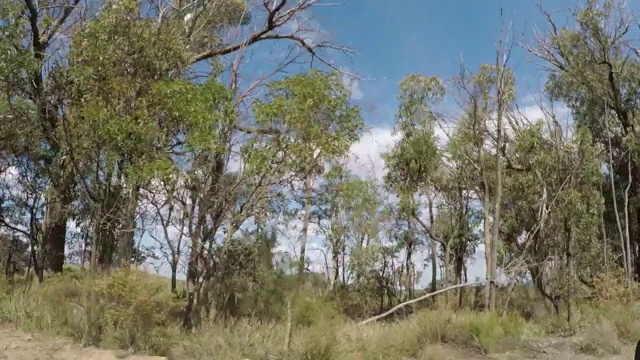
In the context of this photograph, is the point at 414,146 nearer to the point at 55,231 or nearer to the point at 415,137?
the point at 415,137

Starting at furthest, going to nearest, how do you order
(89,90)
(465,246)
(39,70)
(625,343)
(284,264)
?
(465,246) < (284,264) < (625,343) < (39,70) < (89,90)

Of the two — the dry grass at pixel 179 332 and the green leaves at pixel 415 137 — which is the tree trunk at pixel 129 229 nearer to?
the dry grass at pixel 179 332

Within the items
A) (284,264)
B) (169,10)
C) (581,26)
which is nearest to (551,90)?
(581,26)

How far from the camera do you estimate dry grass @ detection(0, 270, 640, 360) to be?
9047mm

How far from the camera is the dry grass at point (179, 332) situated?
905 centimetres

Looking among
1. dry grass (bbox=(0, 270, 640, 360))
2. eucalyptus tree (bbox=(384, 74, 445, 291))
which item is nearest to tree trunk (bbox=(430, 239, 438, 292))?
eucalyptus tree (bbox=(384, 74, 445, 291))

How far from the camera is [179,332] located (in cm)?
1009

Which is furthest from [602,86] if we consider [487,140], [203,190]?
[203,190]

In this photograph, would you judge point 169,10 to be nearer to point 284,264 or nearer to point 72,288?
point 72,288

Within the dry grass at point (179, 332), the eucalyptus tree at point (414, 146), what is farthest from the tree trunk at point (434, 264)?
the dry grass at point (179, 332)

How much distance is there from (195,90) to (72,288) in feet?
12.5

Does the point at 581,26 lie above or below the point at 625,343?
above

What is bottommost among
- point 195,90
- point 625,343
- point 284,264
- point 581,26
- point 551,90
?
point 625,343

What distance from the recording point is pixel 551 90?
78.2 feet
